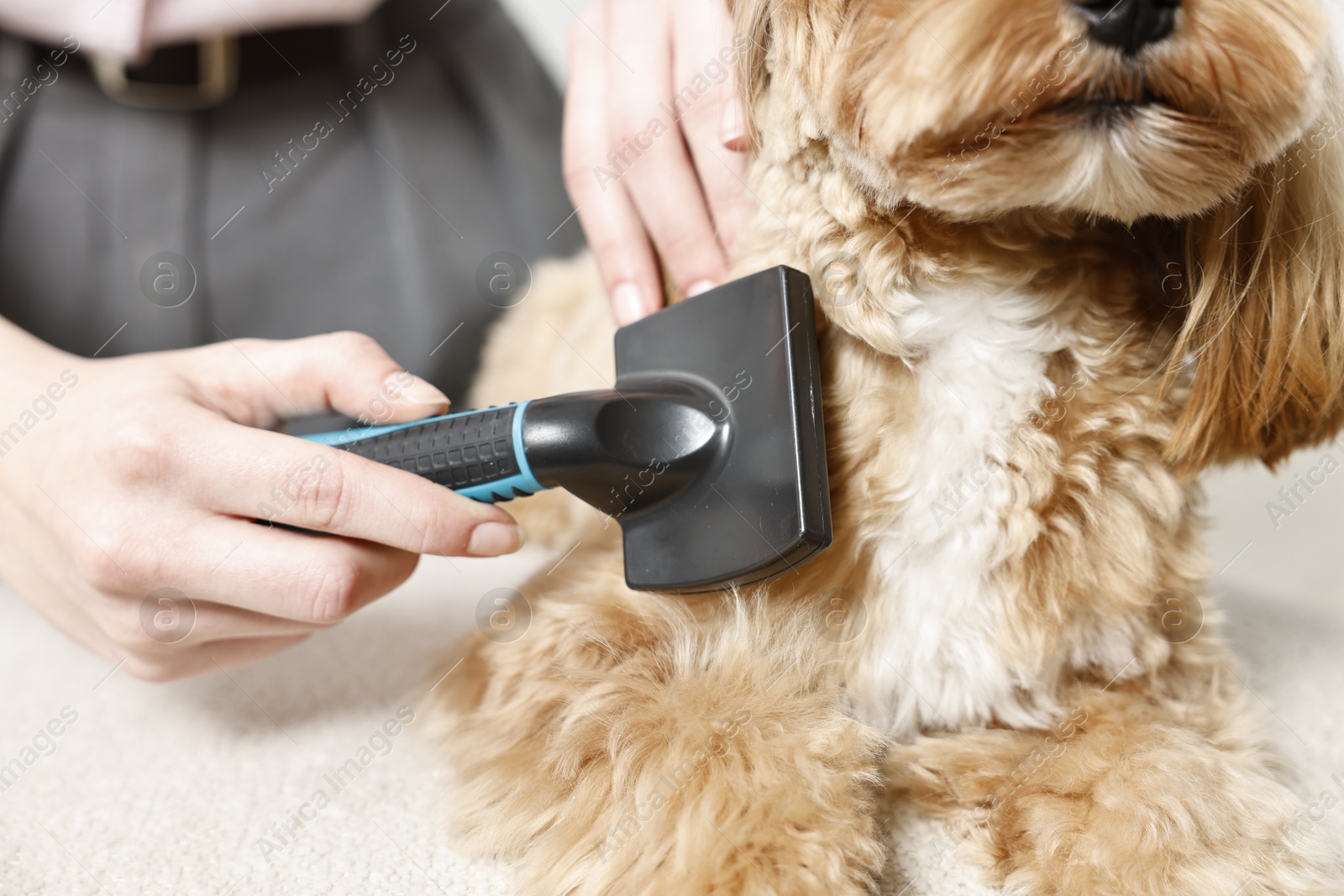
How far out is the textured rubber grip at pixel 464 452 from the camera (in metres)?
0.75

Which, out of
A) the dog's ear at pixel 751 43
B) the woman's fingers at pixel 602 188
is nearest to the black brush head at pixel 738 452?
the dog's ear at pixel 751 43

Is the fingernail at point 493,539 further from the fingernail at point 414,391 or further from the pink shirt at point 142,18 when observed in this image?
the pink shirt at point 142,18

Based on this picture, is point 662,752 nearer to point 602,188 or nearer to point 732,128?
point 732,128

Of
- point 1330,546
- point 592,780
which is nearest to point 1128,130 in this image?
point 592,780

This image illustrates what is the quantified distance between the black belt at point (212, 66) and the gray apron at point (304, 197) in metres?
Answer: 0.01

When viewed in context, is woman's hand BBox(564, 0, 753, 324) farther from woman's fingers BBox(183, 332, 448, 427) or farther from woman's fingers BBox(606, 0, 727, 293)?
woman's fingers BBox(183, 332, 448, 427)

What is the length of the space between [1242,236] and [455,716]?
0.83 meters

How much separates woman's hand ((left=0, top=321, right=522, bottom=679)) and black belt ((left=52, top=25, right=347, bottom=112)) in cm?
63

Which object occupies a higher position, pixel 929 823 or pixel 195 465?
pixel 195 465

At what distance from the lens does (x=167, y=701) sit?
39.4 inches

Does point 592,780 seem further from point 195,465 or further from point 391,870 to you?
point 195,465

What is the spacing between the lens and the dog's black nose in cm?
59

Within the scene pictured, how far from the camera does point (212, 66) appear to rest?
139cm

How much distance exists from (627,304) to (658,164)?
17 cm
